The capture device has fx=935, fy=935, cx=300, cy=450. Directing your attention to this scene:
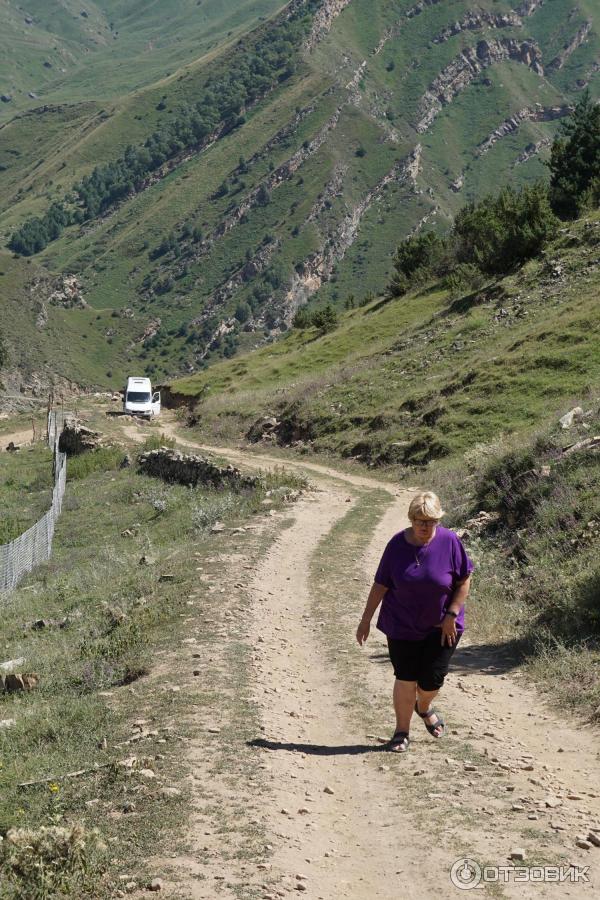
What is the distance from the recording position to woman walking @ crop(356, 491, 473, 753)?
301 inches

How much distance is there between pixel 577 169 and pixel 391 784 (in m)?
52.7

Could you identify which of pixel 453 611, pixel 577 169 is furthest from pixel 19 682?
pixel 577 169

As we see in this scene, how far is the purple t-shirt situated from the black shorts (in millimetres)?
86

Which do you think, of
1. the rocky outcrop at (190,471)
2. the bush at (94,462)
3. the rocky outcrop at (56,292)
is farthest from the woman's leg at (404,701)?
the rocky outcrop at (56,292)

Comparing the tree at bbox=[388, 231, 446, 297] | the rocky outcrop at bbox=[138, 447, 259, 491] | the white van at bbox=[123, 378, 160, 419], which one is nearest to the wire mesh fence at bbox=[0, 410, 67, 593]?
the rocky outcrop at bbox=[138, 447, 259, 491]

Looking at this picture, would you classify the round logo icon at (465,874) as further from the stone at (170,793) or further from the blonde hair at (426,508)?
the blonde hair at (426,508)

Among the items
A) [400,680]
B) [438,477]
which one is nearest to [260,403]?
[438,477]

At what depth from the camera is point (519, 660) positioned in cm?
1073

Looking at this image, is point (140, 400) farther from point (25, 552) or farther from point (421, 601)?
point (421, 601)

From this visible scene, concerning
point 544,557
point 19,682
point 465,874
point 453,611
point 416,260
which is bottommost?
point 19,682

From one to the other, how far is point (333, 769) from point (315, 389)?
3420 centimetres

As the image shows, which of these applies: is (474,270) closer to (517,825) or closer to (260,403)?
(260,403)

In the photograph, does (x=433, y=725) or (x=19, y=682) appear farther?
(x=19, y=682)

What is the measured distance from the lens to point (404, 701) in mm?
7922
